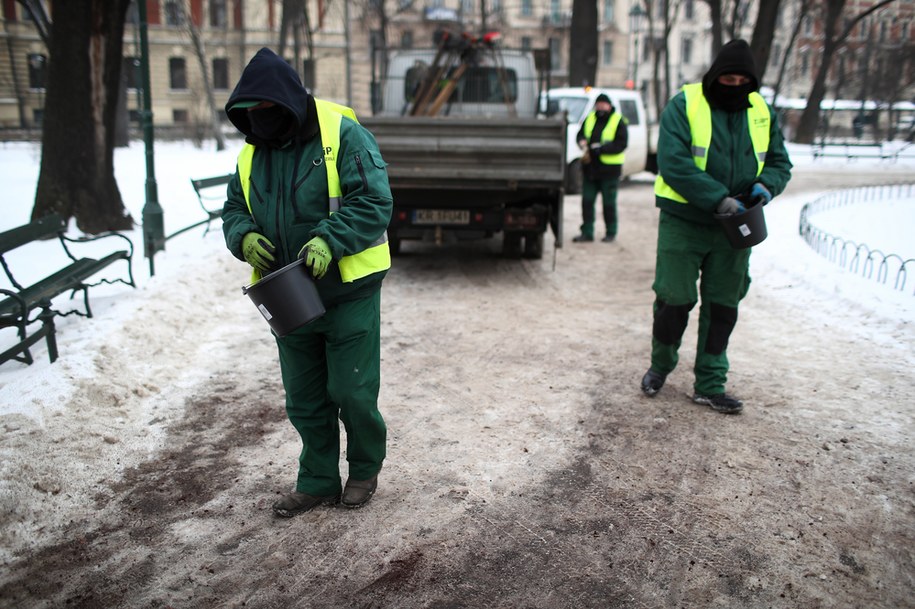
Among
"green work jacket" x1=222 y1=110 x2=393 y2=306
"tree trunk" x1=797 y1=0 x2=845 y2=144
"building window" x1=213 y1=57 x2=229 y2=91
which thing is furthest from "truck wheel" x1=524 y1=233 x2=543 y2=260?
"building window" x1=213 y1=57 x2=229 y2=91

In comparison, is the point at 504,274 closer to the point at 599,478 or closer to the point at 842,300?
the point at 842,300

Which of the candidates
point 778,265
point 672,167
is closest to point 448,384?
point 672,167

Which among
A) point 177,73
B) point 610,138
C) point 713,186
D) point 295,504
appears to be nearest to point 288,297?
point 295,504

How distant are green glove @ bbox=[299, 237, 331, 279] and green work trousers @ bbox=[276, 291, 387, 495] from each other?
306mm

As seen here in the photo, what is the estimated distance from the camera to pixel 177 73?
49.1 metres

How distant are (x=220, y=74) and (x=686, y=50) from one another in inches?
1499

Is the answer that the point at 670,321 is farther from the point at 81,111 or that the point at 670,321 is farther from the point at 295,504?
the point at 81,111

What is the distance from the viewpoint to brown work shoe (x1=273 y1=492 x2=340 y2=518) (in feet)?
12.4

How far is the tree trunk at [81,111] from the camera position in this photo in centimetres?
927

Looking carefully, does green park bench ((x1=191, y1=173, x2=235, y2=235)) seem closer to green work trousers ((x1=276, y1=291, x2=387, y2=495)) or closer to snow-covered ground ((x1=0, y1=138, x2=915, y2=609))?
snow-covered ground ((x1=0, y1=138, x2=915, y2=609))

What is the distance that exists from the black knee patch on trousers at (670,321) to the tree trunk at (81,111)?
280 inches

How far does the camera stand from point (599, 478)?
415 cm

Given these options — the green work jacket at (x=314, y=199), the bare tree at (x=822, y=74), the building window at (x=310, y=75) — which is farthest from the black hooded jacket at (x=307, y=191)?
the bare tree at (x=822, y=74)

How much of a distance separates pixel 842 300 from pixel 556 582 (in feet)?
16.9
